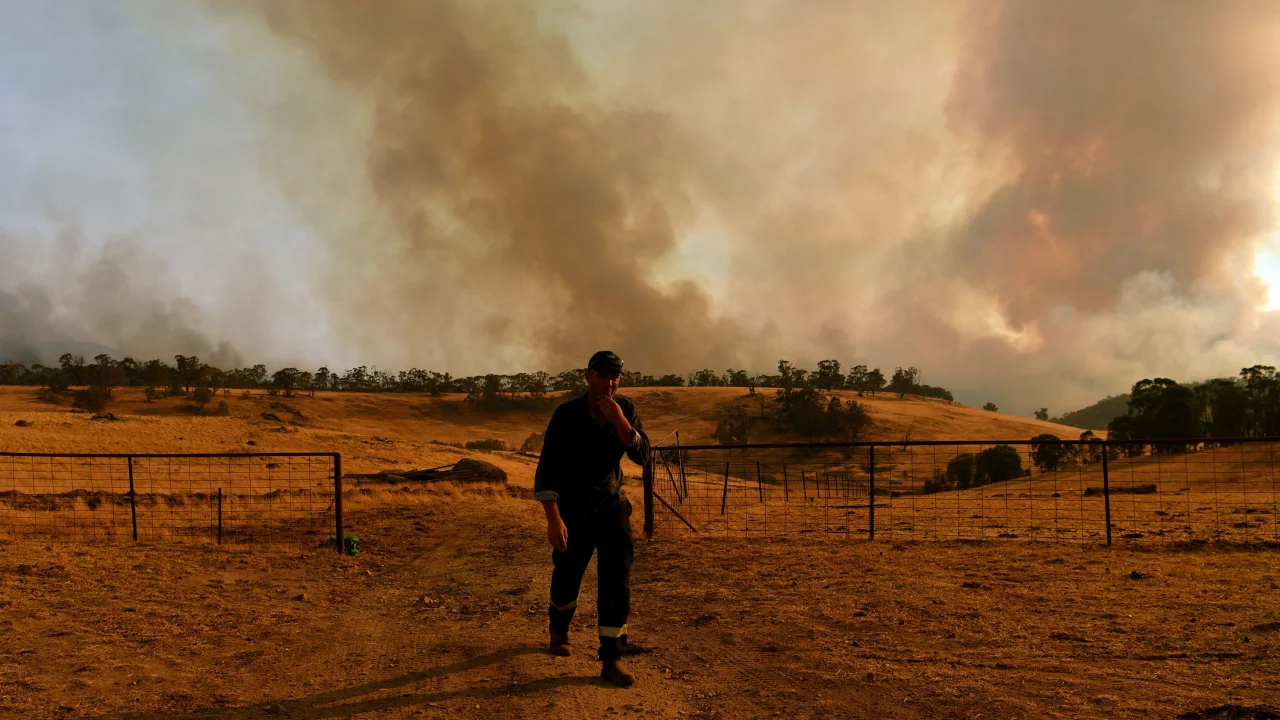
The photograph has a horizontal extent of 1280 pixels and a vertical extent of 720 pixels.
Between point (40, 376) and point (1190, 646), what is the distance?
111847 millimetres

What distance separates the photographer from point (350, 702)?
476cm

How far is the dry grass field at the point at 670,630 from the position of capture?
470 cm

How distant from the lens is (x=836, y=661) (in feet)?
17.9

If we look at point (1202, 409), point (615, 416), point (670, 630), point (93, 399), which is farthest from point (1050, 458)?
point (93, 399)

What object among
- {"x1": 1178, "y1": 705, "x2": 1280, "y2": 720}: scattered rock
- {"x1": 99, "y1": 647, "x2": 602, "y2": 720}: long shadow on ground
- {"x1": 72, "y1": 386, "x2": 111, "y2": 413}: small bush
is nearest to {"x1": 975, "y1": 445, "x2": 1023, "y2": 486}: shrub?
{"x1": 1178, "y1": 705, "x2": 1280, "y2": 720}: scattered rock

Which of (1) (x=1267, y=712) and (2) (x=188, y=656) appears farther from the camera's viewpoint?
(2) (x=188, y=656)

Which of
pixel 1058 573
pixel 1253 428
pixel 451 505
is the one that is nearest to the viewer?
pixel 1058 573

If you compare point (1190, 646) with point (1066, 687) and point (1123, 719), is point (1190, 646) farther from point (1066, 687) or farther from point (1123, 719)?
point (1123, 719)

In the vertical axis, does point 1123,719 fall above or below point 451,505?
above

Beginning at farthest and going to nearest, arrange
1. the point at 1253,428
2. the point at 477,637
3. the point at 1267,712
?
the point at 1253,428 < the point at 477,637 < the point at 1267,712

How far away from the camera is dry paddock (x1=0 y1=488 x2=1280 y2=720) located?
4.69m

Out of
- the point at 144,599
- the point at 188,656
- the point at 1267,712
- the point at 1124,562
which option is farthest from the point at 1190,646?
the point at 144,599

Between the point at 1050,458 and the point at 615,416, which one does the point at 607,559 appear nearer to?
the point at 615,416

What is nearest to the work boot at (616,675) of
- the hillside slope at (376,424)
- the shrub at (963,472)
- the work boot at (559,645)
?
the work boot at (559,645)
